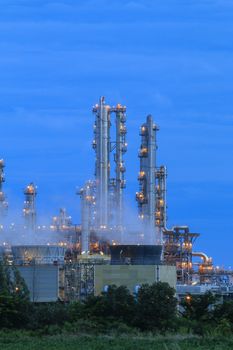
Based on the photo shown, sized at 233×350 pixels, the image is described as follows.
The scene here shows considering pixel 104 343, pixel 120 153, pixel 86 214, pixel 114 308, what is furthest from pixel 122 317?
pixel 120 153

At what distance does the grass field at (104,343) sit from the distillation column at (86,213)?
35.7 meters

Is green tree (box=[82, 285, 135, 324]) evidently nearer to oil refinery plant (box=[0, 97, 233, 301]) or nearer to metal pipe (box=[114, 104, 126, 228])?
oil refinery plant (box=[0, 97, 233, 301])

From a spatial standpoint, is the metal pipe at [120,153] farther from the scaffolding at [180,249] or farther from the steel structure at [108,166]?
the scaffolding at [180,249]

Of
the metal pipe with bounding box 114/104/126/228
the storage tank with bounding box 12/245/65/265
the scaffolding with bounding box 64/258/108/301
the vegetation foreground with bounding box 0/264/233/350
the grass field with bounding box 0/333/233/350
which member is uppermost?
the metal pipe with bounding box 114/104/126/228

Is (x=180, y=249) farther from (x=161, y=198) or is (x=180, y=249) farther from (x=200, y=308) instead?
(x=200, y=308)

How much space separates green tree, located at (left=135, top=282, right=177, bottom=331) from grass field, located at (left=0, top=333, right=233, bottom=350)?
258 inches

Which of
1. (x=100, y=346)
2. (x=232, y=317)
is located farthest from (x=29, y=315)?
(x=100, y=346)

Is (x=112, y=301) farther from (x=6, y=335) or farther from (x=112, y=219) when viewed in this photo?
(x=112, y=219)

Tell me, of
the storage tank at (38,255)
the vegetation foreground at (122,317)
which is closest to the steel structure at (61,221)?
the storage tank at (38,255)

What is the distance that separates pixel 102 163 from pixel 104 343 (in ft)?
144

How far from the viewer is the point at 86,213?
76.1 metres

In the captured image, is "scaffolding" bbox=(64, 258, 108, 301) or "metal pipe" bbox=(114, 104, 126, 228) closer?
"scaffolding" bbox=(64, 258, 108, 301)

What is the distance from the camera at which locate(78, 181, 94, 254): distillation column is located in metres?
75.2

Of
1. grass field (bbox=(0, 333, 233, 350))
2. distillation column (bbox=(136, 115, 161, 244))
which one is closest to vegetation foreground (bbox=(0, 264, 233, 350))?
grass field (bbox=(0, 333, 233, 350))
